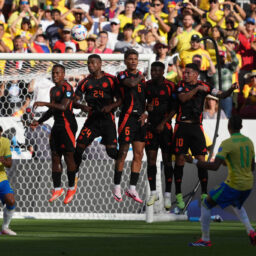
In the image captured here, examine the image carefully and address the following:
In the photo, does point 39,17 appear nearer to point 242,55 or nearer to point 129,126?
point 242,55

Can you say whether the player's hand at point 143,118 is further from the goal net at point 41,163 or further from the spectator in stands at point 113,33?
the spectator in stands at point 113,33

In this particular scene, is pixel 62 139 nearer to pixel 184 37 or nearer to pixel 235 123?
pixel 235 123

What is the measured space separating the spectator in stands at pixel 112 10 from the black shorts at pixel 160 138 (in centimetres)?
814

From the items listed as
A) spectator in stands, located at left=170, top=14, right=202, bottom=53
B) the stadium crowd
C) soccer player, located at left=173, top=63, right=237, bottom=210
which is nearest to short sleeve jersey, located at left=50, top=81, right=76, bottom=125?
soccer player, located at left=173, top=63, right=237, bottom=210

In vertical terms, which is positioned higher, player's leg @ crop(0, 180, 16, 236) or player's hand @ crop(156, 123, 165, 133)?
player's hand @ crop(156, 123, 165, 133)

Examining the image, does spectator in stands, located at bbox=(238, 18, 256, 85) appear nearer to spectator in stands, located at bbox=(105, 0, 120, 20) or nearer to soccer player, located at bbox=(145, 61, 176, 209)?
spectator in stands, located at bbox=(105, 0, 120, 20)

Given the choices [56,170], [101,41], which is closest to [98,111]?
[56,170]

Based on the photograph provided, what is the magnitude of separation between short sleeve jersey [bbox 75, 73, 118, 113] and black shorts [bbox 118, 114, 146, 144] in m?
0.40

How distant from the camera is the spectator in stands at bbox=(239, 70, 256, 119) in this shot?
57.5 ft

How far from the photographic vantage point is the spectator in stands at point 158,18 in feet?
63.9

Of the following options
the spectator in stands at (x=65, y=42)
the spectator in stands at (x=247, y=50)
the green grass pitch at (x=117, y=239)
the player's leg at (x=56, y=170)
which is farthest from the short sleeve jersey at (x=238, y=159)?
the spectator in stands at (x=247, y=50)

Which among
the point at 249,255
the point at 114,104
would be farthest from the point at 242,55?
the point at 249,255

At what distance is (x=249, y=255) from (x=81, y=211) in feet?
22.2

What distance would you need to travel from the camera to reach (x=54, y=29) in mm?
19500
